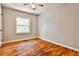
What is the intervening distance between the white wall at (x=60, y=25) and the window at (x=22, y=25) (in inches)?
8.6

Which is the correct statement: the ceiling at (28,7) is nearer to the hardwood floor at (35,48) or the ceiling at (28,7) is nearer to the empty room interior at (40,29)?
the empty room interior at (40,29)

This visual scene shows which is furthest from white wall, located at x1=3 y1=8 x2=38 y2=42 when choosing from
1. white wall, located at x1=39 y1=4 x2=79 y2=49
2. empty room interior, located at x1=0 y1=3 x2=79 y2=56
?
white wall, located at x1=39 y1=4 x2=79 y2=49

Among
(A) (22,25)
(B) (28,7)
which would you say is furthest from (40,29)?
(B) (28,7)

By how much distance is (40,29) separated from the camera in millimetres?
1329

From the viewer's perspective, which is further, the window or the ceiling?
the window

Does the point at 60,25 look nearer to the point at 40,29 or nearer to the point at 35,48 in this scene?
the point at 40,29

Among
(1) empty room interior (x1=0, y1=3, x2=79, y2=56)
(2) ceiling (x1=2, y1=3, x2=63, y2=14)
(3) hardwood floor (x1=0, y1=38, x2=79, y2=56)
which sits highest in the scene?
(2) ceiling (x1=2, y1=3, x2=63, y2=14)

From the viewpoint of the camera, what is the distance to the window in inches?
47.3

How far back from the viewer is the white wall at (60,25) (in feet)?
3.93

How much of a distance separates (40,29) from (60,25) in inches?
13.4

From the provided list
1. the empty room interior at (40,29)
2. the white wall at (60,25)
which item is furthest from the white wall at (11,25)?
the white wall at (60,25)

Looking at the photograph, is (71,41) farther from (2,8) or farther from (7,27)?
(2,8)

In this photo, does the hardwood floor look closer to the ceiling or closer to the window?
the window

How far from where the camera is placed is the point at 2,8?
1.08 m
